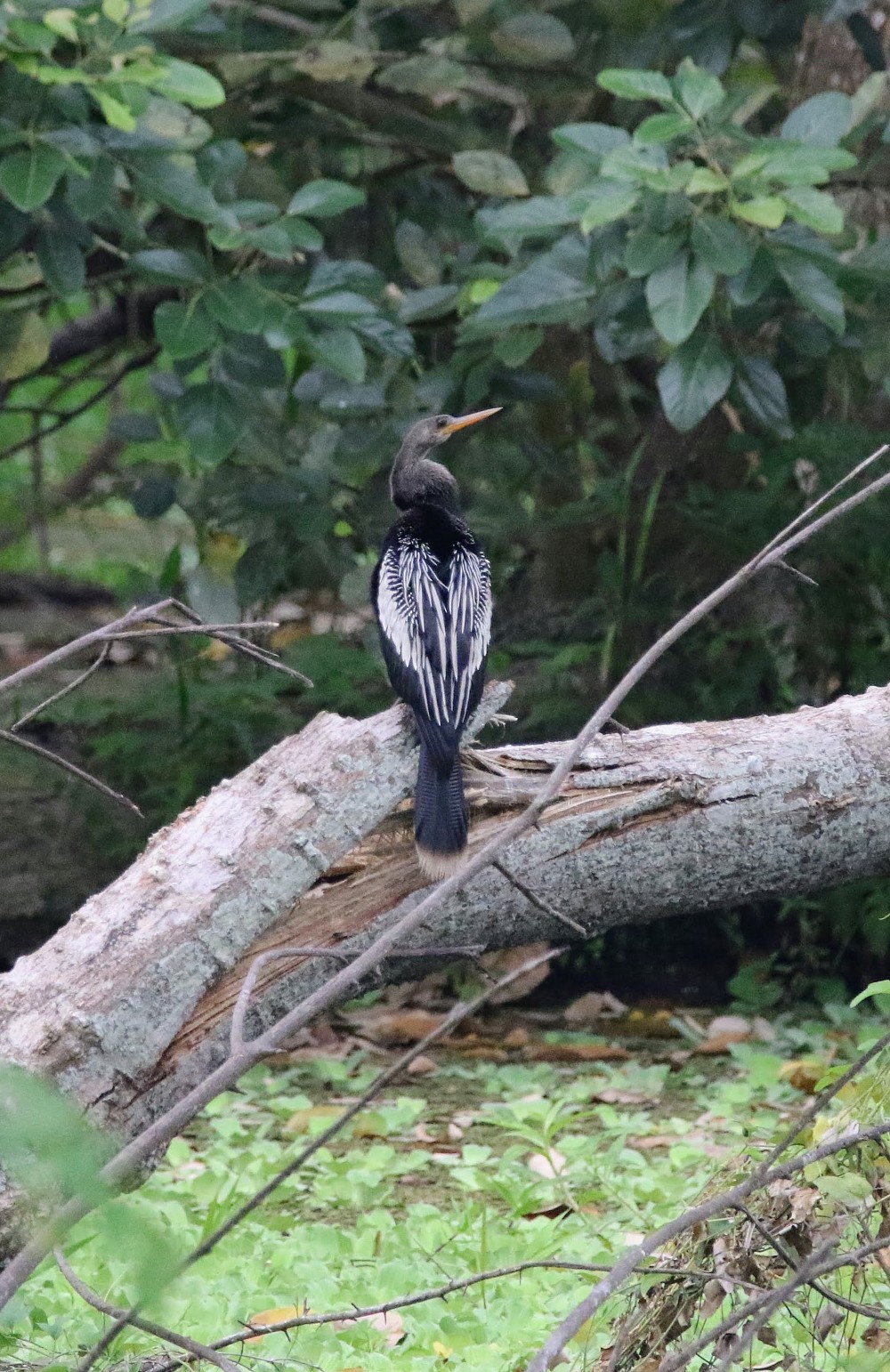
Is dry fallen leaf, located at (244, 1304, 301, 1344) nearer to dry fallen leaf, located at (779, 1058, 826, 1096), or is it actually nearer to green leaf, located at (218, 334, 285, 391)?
dry fallen leaf, located at (779, 1058, 826, 1096)

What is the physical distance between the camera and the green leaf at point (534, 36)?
3.68 meters

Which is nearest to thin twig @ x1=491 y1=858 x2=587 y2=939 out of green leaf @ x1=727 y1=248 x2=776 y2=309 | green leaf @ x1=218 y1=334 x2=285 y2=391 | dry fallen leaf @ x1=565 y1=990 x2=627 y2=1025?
green leaf @ x1=727 y1=248 x2=776 y2=309

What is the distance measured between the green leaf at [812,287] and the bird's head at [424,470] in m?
0.73

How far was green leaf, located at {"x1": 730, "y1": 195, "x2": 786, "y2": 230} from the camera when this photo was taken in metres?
2.92

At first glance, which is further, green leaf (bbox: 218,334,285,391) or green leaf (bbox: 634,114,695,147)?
green leaf (bbox: 218,334,285,391)

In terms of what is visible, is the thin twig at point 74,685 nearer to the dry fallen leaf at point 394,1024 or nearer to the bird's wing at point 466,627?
the bird's wing at point 466,627

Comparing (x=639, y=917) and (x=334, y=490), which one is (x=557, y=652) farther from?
(x=639, y=917)

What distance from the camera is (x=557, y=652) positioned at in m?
4.62

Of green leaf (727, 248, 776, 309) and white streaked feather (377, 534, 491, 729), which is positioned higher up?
green leaf (727, 248, 776, 309)

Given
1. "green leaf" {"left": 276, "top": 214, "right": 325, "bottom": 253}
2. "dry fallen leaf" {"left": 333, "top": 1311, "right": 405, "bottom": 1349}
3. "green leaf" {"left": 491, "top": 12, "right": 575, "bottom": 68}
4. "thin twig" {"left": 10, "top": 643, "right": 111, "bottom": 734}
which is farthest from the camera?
"green leaf" {"left": 491, "top": 12, "right": 575, "bottom": 68}

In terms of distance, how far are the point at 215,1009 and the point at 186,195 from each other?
1947mm

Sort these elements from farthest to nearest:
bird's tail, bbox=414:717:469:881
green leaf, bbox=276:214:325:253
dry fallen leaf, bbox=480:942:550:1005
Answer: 1. dry fallen leaf, bbox=480:942:550:1005
2. green leaf, bbox=276:214:325:253
3. bird's tail, bbox=414:717:469:881

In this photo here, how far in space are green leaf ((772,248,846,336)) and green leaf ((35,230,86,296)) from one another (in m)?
1.62

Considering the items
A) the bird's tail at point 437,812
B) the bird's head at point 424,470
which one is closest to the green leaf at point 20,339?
the bird's head at point 424,470
